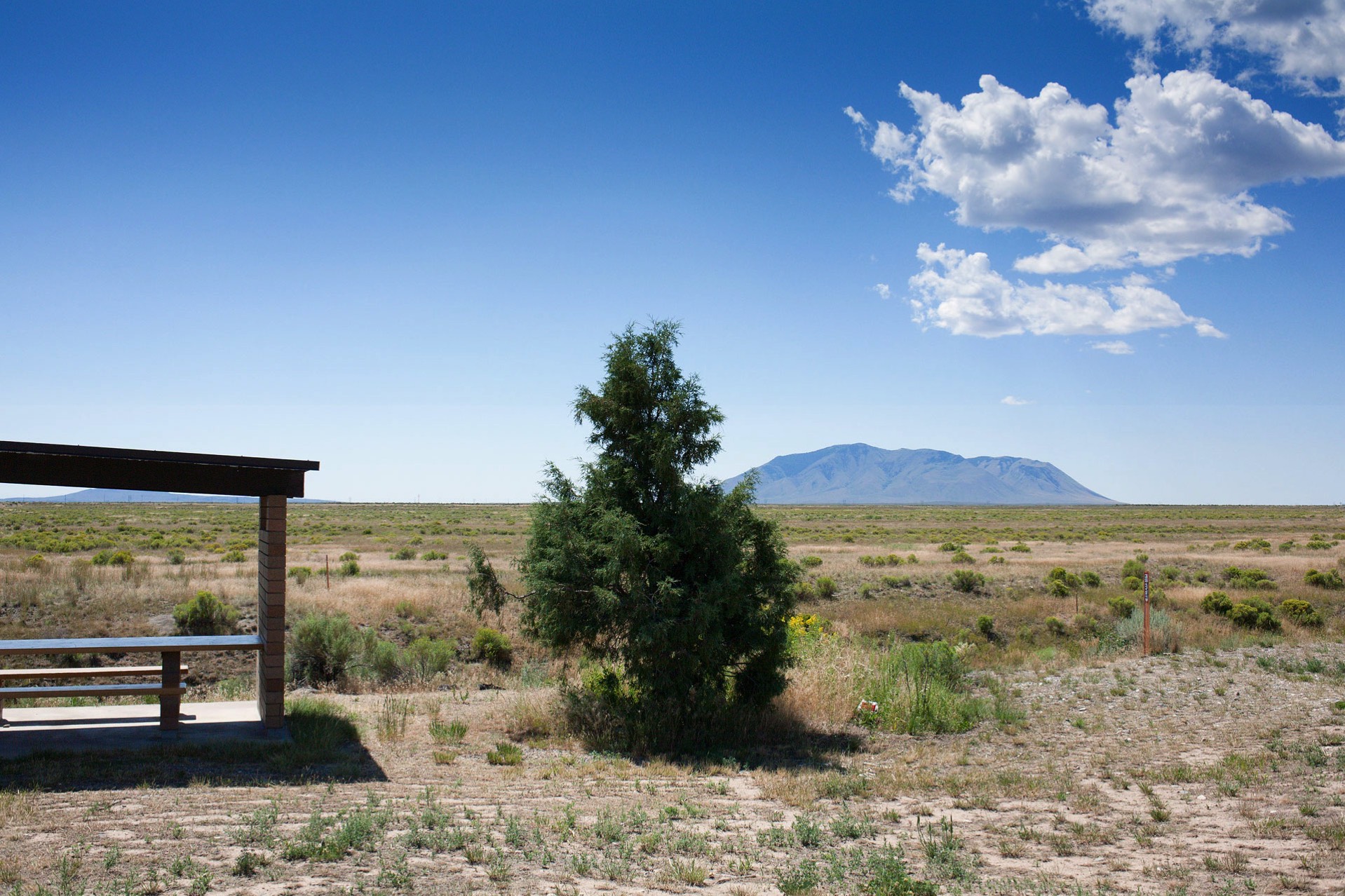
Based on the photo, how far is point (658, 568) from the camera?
1146 centimetres

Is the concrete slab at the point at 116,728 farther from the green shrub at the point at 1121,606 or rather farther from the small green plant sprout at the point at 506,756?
the green shrub at the point at 1121,606

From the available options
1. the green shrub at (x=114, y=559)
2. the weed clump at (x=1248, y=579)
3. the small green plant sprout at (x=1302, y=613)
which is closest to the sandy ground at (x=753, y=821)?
the small green plant sprout at (x=1302, y=613)

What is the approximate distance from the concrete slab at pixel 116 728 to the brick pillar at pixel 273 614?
333 millimetres

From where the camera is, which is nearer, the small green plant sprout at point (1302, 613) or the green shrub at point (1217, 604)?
the small green plant sprout at point (1302, 613)

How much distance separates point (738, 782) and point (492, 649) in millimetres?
12239

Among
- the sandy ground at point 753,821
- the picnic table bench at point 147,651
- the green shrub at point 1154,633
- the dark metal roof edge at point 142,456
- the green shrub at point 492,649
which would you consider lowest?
the green shrub at point 492,649

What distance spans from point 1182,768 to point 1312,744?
199cm

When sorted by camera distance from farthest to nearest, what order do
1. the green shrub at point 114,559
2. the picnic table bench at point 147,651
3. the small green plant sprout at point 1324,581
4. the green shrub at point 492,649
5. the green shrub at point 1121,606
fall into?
1. the small green plant sprout at point 1324,581
2. the green shrub at point 114,559
3. the green shrub at point 1121,606
4. the green shrub at point 492,649
5. the picnic table bench at point 147,651

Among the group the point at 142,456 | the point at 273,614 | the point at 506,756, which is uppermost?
the point at 142,456

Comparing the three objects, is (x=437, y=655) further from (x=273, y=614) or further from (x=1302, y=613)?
(x=1302, y=613)

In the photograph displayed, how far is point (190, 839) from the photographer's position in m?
6.16

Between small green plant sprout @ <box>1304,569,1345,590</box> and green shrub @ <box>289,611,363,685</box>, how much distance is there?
30103mm

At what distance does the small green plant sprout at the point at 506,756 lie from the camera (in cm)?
975

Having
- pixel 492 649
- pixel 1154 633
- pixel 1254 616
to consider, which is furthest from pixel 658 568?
pixel 1254 616
